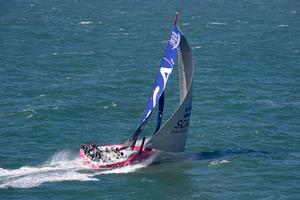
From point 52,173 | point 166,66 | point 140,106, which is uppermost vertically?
point 166,66

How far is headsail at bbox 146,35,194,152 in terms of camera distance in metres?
65.1

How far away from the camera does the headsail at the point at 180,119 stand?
65.1 metres

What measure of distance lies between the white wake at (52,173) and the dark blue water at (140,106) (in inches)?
3.7

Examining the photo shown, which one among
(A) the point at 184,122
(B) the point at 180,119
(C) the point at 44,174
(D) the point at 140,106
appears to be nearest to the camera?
(C) the point at 44,174

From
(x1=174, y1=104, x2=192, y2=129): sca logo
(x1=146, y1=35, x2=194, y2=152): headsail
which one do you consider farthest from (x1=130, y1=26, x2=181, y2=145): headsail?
(x1=174, y1=104, x2=192, y2=129): sca logo

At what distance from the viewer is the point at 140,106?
8600cm

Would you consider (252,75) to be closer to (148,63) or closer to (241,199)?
(148,63)

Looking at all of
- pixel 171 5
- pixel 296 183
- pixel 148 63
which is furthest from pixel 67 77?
pixel 171 5

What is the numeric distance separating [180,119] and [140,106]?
66.9 feet

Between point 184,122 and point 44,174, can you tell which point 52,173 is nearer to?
point 44,174

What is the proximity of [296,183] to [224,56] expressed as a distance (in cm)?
5845

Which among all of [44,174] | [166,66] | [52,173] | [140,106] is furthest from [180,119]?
[140,106]

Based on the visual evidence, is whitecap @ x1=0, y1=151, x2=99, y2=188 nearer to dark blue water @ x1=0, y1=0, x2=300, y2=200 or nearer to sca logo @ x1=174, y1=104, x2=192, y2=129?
dark blue water @ x1=0, y1=0, x2=300, y2=200

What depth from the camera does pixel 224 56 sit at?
119 meters
